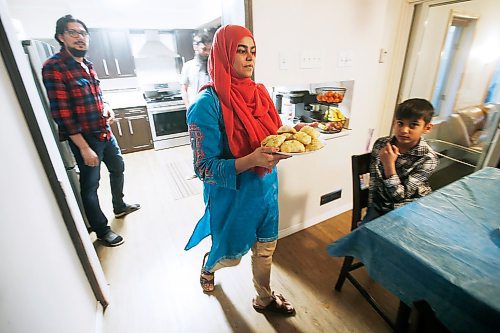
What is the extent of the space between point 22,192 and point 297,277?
146 centimetres

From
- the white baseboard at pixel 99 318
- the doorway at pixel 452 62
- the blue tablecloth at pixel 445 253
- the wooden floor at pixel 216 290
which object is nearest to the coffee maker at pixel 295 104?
the wooden floor at pixel 216 290

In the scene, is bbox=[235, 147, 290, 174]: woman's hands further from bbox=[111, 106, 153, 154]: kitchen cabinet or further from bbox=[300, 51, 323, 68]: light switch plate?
bbox=[111, 106, 153, 154]: kitchen cabinet

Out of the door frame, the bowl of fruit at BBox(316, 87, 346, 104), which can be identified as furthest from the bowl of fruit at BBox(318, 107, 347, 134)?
the door frame

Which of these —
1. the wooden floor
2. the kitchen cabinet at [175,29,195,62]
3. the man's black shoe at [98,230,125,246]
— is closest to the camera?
the wooden floor

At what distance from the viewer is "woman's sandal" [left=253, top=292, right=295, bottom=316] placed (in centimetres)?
132

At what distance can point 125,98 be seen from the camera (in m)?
3.76

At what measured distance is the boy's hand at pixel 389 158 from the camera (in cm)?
116

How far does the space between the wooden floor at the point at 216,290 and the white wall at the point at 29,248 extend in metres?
0.36

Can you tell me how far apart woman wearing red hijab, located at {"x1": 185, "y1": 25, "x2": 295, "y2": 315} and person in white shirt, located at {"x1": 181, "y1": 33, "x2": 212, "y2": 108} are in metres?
1.24

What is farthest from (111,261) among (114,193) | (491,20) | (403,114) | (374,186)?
(491,20)

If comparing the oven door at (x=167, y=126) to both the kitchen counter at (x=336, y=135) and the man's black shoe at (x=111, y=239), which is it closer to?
the man's black shoe at (x=111, y=239)

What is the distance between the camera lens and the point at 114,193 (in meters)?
2.14

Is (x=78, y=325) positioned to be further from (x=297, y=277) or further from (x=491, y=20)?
(x=491, y=20)

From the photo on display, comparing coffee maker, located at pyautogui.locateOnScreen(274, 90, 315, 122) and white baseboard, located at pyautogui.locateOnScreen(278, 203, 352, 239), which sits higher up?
coffee maker, located at pyautogui.locateOnScreen(274, 90, 315, 122)
